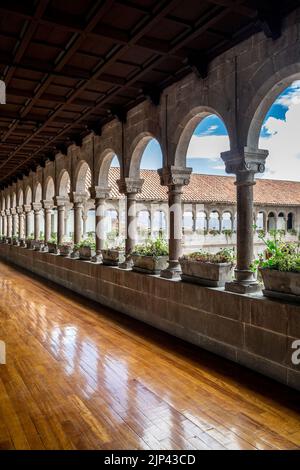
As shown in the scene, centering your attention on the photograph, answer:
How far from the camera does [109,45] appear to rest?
4.10 meters

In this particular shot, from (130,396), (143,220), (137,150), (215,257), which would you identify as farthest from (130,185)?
(143,220)

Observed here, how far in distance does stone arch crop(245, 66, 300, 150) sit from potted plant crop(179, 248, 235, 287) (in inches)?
52.8

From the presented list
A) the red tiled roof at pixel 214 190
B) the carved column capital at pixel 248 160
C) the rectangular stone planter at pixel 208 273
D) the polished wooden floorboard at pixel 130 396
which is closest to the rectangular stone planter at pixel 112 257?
the polished wooden floorboard at pixel 130 396

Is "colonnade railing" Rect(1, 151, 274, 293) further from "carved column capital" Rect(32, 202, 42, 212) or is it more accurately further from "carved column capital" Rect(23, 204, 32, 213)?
"carved column capital" Rect(23, 204, 32, 213)

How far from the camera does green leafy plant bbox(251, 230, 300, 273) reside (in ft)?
11.3

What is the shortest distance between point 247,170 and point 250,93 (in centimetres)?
80

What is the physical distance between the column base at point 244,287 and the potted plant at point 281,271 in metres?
0.21

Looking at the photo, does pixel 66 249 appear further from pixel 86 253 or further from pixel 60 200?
pixel 60 200

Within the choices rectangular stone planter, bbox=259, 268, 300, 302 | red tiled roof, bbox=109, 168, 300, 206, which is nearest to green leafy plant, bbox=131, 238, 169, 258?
rectangular stone planter, bbox=259, 268, 300, 302

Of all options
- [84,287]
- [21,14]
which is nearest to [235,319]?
[21,14]

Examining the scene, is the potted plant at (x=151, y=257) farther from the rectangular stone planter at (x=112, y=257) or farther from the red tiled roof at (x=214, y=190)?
the red tiled roof at (x=214, y=190)

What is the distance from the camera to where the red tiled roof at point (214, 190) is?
1712 cm

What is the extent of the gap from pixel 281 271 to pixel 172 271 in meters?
1.85

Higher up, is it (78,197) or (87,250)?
(78,197)
